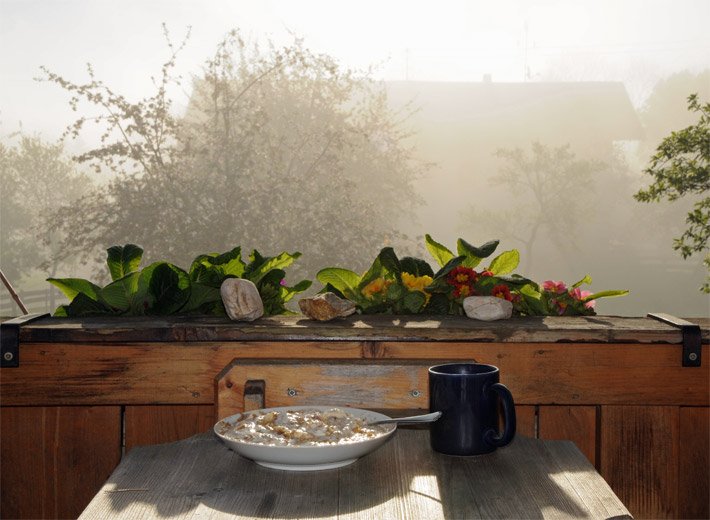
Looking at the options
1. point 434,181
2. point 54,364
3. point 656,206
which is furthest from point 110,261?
point 656,206

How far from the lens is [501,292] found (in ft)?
7.27

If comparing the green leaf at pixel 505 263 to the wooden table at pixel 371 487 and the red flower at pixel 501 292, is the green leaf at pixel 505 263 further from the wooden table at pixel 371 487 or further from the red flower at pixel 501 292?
the wooden table at pixel 371 487

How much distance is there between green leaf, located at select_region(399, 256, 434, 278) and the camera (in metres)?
2.32

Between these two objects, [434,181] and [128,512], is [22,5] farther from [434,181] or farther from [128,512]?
[128,512]

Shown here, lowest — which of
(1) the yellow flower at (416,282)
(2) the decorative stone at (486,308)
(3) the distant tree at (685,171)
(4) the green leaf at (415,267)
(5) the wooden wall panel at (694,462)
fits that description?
(5) the wooden wall panel at (694,462)

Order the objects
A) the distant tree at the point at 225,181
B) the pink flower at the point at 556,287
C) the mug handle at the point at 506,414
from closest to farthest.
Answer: the mug handle at the point at 506,414, the pink flower at the point at 556,287, the distant tree at the point at 225,181

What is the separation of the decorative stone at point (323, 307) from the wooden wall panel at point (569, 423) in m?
0.58

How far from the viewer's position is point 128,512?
1036 millimetres

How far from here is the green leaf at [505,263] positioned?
2.39 metres

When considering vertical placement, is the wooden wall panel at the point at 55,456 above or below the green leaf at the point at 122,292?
below

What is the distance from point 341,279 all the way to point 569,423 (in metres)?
0.75

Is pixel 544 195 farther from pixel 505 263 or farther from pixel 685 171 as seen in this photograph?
pixel 505 263

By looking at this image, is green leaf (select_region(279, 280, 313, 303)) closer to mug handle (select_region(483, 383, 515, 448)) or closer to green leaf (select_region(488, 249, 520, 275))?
green leaf (select_region(488, 249, 520, 275))

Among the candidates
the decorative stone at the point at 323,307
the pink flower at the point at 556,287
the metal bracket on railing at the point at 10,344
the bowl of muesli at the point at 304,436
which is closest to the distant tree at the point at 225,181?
the pink flower at the point at 556,287
